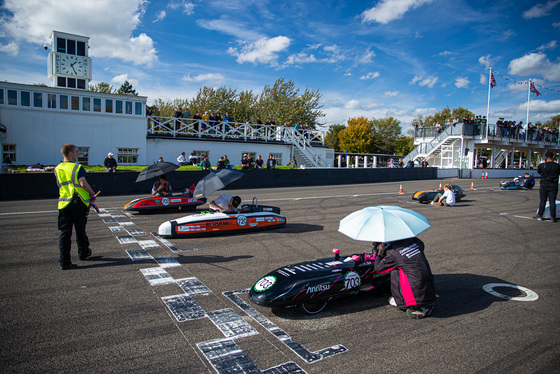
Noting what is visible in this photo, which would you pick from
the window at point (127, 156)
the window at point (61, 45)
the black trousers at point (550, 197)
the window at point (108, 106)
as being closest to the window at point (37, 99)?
the window at point (108, 106)

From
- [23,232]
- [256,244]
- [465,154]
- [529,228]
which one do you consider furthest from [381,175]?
[23,232]

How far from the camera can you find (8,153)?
22109 millimetres

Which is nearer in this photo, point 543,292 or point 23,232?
point 543,292

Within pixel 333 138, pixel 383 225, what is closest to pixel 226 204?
pixel 383 225

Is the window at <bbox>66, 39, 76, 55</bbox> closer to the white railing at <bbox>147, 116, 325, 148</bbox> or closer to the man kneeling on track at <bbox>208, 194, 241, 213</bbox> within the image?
the white railing at <bbox>147, 116, 325, 148</bbox>

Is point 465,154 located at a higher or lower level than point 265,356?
higher

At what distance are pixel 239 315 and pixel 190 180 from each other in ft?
55.9

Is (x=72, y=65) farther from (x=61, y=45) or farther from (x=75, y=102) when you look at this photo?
(x=75, y=102)

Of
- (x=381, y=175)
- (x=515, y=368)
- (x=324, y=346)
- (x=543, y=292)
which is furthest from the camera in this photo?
(x=381, y=175)

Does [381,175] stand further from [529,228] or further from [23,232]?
[23,232]

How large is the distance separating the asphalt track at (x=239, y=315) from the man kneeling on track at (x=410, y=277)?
19cm

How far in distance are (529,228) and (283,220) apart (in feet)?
25.9

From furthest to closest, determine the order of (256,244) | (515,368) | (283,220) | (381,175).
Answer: (381,175), (283,220), (256,244), (515,368)

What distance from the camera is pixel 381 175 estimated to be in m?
29.9
